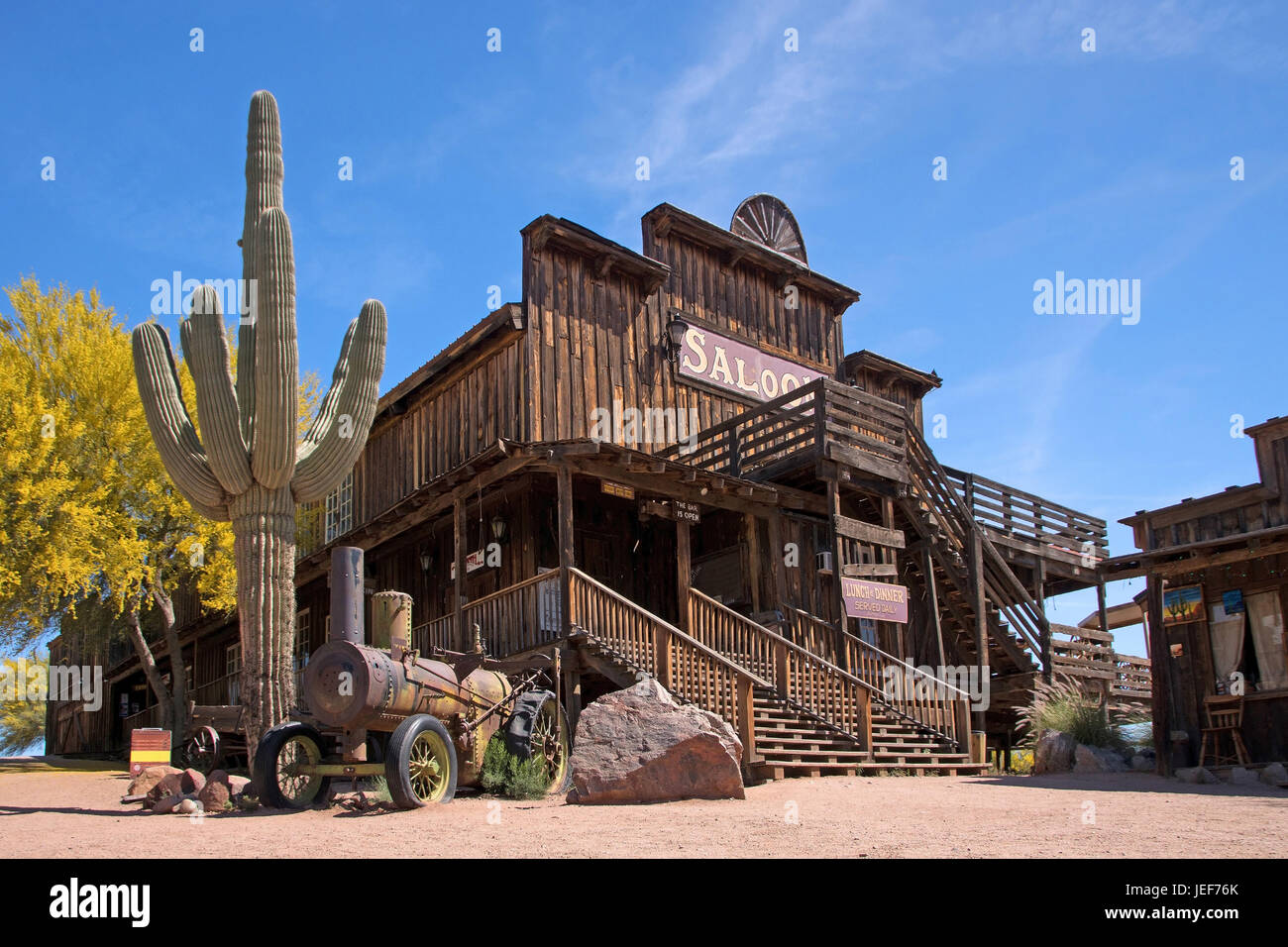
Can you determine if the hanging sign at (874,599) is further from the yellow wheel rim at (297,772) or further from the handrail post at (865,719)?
the yellow wheel rim at (297,772)

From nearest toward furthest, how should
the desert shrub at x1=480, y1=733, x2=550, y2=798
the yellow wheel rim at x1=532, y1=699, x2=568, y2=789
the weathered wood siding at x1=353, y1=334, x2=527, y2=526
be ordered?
the desert shrub at x1=480, y1=733, x2=550, y2=798, the yellow wheel rim at x1=532, y1=699, x2=568, y2=789, the weathered wood siding at x1=353, y1=334, x2=527, y2=526

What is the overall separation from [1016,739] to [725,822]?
13184mm

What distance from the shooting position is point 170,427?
12.9m

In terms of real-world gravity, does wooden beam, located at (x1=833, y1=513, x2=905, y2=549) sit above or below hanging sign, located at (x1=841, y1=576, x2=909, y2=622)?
above

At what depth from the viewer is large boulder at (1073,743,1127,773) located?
13.6m

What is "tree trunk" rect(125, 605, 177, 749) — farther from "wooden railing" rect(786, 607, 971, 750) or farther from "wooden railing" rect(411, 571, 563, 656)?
"wooden railing" rect(786, 607, 971, 750)

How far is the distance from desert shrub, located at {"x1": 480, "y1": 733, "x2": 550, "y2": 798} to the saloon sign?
32.6 feet

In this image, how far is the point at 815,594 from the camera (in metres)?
19.1

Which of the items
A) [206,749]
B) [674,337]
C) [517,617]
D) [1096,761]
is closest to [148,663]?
[206,749]

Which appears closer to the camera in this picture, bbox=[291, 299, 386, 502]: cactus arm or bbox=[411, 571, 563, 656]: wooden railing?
bbox=[291, 299, 386, 502]: cactus arm

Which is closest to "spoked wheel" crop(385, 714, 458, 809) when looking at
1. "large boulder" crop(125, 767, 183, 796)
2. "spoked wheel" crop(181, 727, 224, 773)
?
"large boulder" crop(125, 767, 183, 796)
